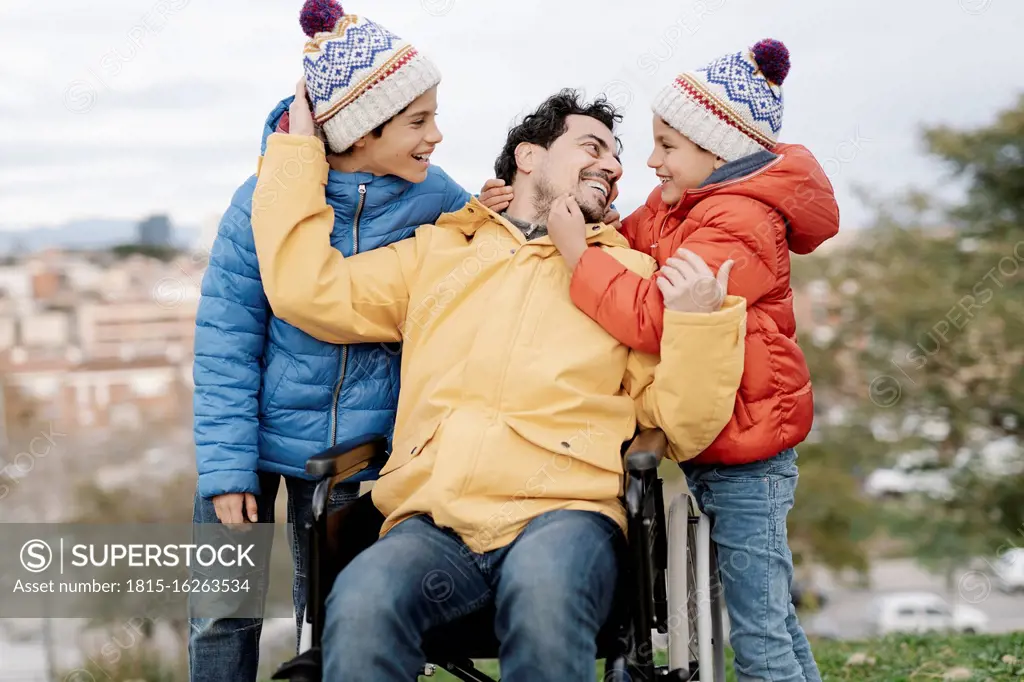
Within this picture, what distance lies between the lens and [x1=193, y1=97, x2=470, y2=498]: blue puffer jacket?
232cm

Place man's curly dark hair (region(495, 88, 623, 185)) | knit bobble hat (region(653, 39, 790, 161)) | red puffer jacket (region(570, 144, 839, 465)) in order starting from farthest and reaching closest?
1. man's curly dark hair (region(495, 88, 623, 185))
2. knit bobble hat (region(653, 39, 790, 161))
3. red puffer jacket (region(570, 144, 839, 465))

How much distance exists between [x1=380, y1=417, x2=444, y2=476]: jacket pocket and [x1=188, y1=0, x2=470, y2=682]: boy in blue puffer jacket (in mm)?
116

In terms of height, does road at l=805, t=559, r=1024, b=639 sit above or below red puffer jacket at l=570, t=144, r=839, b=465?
below

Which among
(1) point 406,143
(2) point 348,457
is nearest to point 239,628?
(2) point 348,457

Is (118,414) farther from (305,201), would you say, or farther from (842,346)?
(305,201)

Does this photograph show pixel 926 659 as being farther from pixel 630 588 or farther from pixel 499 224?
pixel 499 224

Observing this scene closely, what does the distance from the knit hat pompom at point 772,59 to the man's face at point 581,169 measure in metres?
0.39

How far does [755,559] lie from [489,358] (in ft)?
2.32

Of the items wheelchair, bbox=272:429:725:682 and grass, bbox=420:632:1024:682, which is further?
grass, bbox=420:632:1024:682

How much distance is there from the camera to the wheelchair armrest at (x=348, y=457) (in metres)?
2.06

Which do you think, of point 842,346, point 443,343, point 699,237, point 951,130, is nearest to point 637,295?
point 699,237

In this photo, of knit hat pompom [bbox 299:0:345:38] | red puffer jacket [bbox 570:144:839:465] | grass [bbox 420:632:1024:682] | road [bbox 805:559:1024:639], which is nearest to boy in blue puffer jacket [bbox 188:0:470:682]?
knit hat pompom [bbox 299:0:345:38]

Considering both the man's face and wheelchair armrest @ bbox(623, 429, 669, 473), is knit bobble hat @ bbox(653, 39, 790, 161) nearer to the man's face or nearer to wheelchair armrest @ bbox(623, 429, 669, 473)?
the man's face

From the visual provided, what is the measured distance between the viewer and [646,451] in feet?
6.57
